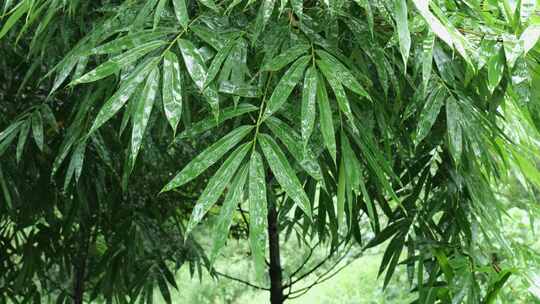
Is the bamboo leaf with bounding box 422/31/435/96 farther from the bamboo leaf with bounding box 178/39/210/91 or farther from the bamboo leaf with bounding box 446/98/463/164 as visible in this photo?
the bamboo leaf with bounding box 178/39/210/91

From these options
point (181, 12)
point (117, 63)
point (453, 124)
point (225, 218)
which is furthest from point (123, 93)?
point (453, 124)

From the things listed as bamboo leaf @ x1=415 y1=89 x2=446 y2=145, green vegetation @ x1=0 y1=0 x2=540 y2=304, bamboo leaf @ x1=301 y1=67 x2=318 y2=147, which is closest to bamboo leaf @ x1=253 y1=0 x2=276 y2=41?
green vegetation @ x1=0 y1=0 x2=540 y2=304

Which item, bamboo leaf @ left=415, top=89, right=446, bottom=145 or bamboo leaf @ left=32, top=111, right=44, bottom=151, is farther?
bamboo leaf @ left=32, top=111, right=44, bottom=151

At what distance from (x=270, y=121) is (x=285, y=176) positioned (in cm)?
13

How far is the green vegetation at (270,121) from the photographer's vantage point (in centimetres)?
116

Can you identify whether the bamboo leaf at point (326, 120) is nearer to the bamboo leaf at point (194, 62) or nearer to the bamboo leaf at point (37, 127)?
the bamboo leaf at point (194, 62)

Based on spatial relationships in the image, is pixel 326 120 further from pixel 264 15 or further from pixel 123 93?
pixel 123 93

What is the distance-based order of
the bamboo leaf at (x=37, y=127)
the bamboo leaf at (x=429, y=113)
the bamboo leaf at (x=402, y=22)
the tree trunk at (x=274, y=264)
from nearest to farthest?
the bamboo leaf at (x=402, y=22)
the bamboo leaf at (x=429, y=113)
the bamboo leaf at (x=37, y=127)
the tree trunk at (x=274, y=264)

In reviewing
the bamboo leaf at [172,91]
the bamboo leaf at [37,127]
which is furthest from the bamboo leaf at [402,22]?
the bamboo leaf at [37,127]

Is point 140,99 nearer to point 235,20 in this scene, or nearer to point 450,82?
point 235,20

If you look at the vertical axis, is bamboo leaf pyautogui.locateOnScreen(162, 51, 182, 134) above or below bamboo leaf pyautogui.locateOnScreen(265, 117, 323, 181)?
above

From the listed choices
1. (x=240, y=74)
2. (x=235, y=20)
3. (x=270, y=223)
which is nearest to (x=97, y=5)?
(x=235, y=20)

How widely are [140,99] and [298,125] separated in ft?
0.89

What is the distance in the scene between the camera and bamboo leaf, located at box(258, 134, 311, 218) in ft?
3.67
